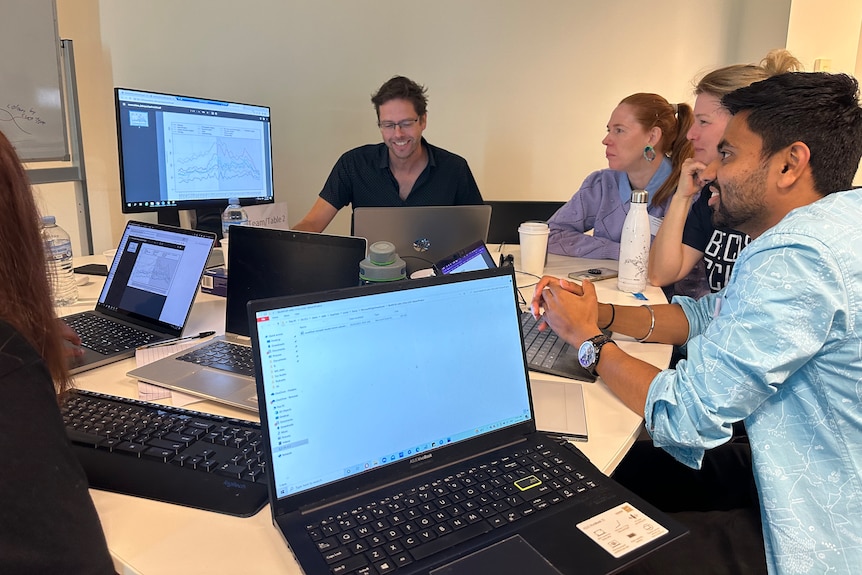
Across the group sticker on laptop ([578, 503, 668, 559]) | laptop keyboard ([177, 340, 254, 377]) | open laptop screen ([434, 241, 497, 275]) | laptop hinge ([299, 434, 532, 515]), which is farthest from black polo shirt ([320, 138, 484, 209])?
sticker on laptop ([578, 503, 668, 559])

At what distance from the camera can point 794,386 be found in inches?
35.2

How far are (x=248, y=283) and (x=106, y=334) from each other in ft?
1.18

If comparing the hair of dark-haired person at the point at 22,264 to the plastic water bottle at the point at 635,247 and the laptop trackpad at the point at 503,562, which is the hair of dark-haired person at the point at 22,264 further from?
the plastic water bottle at the point at 635,247

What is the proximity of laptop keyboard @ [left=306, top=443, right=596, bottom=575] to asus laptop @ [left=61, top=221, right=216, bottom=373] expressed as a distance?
2.49ft

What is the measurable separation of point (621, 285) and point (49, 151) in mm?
2456

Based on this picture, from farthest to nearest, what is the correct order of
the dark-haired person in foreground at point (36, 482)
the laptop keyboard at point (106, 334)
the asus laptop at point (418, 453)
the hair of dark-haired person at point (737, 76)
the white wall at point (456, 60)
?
the white wall at point (456, 60) < the hair of dark-haired person at point (737, 76) < the laptop keyboard at point (106, 334) < the asus laptop at point (418, 453) < the dark-haired person in foreground at point (36, 482)

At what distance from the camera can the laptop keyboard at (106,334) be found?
1.20 m

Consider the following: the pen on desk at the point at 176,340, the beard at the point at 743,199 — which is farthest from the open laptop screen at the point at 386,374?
the pen on desk at the point at 176,340

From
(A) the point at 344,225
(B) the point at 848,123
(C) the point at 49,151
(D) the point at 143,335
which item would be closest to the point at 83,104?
(C) the point at 49,151

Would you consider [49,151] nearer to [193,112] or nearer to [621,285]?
[193,112]

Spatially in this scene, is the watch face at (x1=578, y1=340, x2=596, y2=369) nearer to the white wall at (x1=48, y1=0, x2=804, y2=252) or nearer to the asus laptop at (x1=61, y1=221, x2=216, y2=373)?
the asus laptop at (x1=61, y1=221, x2=216, y2=373)

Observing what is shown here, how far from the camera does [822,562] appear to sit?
864mm

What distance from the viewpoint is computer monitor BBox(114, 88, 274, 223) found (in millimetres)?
1942

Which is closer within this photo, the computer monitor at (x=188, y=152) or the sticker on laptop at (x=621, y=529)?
the sticker on laptop at (x=621, y=529)
